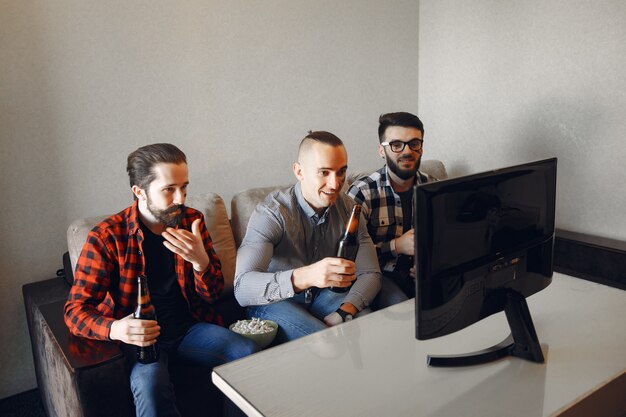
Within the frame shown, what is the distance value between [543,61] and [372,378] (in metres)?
2.41

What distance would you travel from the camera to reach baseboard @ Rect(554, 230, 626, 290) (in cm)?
254

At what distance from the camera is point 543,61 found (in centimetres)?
297

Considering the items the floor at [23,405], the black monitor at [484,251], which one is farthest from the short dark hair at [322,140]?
the floor at [23,405]

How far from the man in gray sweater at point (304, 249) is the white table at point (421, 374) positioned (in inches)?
14.3

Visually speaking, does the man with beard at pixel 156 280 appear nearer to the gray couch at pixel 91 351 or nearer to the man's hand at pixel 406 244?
the gray couch at pixel 91 351

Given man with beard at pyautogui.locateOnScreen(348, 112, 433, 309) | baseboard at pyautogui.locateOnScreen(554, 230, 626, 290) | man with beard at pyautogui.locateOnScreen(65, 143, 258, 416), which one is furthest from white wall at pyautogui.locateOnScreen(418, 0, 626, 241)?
man with beard at pyautogui.locateOnScreen(65, 143, 258, 416)

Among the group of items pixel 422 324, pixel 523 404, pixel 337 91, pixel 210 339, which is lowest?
pixel 210 339

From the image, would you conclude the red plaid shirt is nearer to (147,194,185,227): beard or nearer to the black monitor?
(147,194,185,227): beard

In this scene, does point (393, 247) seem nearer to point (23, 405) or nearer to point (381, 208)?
point (381, 208)

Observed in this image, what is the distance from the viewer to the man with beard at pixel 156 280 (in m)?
1.68

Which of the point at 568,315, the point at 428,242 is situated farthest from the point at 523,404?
the point at 568,315

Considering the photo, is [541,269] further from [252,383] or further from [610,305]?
[252,383]

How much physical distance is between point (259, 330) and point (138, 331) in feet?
1.51

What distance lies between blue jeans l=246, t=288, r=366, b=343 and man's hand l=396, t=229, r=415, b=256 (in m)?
0.36
